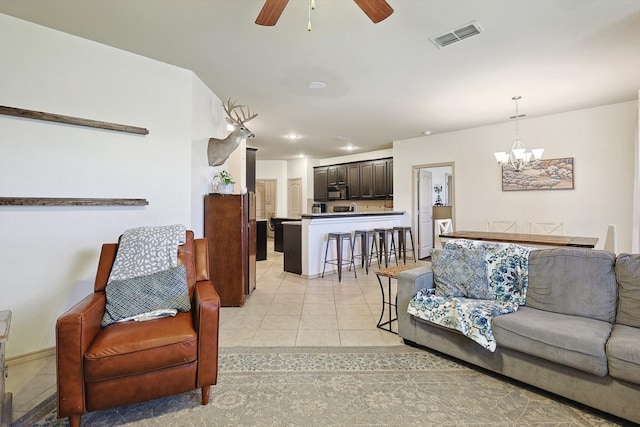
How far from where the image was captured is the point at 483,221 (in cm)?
556

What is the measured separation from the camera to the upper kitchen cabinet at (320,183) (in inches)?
341

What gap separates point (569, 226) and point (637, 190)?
3.62 ft

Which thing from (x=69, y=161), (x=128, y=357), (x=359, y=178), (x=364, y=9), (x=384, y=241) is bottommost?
(x=128, y=357)

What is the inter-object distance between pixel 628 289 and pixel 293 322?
262 cm

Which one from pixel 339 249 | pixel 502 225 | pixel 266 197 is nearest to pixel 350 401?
pixel 339 249

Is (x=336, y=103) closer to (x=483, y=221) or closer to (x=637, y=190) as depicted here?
(x=483, y=221)

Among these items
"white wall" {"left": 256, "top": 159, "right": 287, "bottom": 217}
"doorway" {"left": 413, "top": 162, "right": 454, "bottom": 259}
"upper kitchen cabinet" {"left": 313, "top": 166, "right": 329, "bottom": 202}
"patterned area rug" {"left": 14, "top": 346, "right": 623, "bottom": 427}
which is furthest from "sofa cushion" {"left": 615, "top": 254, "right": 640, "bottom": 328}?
"white wall" {"left": 256, "top": 159, "right": 287, "bottom": 217}

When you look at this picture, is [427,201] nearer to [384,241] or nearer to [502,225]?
[502,225]

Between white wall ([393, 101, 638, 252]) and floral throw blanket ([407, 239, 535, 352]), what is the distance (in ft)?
10.7

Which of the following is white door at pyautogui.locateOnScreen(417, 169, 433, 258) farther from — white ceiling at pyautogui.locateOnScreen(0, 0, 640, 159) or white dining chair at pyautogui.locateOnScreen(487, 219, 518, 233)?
white ceiling at pyautogui.locateOnScreen(0, 0, 640, 159)

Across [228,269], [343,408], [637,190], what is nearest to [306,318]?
[228,269]

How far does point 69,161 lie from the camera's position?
2.57 m

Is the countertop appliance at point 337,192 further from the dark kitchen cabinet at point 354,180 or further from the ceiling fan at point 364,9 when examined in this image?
the ceiling fan at point 364,9

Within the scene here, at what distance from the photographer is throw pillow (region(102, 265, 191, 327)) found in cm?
195
